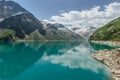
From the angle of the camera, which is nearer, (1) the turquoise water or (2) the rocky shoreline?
(1) the turquoise water

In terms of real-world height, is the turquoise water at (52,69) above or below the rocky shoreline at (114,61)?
below

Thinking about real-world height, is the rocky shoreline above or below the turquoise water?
above

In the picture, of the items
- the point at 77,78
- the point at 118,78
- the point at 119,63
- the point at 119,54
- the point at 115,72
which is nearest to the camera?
the point at 118,78

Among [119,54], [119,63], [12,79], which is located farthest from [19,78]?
[119,54]

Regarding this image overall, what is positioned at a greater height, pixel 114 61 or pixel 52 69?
pixel 114 61

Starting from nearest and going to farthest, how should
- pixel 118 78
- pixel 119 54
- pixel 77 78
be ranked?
pixel 118 78, pixel 77 78, pixel 119 54

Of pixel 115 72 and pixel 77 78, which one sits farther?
pixel 115 72

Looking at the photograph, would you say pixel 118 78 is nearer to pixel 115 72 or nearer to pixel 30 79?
pixel 115 72

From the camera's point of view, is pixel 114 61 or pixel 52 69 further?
pixel 114 61

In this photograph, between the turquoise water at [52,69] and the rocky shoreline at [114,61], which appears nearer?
the turquoise water at [52,69]

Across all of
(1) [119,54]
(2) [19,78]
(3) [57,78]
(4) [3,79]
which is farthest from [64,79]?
(1) [119,54]

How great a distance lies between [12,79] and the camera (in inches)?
1935

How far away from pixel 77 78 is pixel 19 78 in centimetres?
1562

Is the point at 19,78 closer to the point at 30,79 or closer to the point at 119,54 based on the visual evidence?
the point at 30,79
